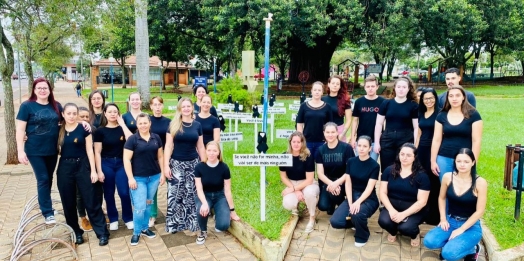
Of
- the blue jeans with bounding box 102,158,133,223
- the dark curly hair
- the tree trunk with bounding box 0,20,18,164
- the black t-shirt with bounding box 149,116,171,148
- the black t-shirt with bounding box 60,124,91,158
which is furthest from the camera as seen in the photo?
the tree trunk with bounding box 0,20,18,164

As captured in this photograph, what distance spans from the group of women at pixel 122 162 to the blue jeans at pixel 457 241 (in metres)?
2.27

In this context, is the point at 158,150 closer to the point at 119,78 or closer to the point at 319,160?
the point at 319,160

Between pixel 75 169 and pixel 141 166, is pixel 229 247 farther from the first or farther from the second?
pixel 75 169

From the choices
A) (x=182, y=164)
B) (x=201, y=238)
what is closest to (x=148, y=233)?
(x=201, y=238)

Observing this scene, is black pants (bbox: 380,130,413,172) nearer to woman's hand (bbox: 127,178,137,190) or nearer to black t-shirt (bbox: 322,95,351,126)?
black t-shirt (bbox: 322,95,351,126)

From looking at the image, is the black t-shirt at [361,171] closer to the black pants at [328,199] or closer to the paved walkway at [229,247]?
the black pants at [328,199]

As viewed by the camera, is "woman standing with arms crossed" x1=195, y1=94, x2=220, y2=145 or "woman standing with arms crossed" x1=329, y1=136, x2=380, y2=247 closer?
"woman standing with arms crossed" x1=329, y1=136, x2=380, y2=247

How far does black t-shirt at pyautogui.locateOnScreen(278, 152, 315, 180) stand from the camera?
16.3 ft

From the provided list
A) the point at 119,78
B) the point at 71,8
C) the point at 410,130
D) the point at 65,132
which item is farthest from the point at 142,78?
the point at 119,78

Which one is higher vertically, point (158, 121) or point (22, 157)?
point (158, 121)

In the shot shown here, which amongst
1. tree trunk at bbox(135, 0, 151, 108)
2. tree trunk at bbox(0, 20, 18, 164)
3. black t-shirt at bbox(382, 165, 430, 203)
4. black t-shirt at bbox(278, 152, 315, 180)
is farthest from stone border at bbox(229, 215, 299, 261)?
tree trunk at bbox(135, 0, 151, 108)

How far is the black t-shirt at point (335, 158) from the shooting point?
16.2 ft

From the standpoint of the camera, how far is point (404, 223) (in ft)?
14.1

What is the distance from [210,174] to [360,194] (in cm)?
175
